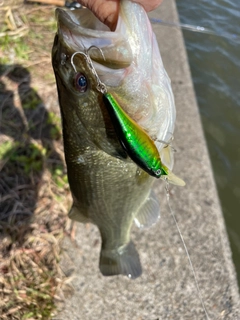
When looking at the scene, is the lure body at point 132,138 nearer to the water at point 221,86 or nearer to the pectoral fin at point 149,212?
the pectoral fin at point 149,212

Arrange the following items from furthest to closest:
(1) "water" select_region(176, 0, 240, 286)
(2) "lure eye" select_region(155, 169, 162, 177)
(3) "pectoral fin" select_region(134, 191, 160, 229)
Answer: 1. (1) "water" select_region(176, 0, 240, 286)
2. (3) "pectoral fin" select_region(134, 191, 160, 229)
3. (2) "lure eye" select_region(155, 169, 162, 177)

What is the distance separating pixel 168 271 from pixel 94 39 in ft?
5.61

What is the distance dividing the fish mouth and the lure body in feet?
0.40

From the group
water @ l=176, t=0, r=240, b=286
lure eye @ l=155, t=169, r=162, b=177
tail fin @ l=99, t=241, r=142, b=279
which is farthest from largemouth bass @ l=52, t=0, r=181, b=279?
water @ l=176, t=0, r=240, b=286

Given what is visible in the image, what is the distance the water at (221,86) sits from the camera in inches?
146

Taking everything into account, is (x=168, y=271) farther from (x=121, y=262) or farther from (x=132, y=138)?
(x=132, y=138)

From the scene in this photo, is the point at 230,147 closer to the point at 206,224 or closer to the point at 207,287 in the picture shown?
the point at 206,224

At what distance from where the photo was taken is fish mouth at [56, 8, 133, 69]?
1166 millimetres

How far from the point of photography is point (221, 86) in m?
4.85

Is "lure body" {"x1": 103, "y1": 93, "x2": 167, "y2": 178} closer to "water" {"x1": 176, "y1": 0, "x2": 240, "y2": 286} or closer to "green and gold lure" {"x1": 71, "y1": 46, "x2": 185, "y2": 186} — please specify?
"green and gold lure" {"x1": 71, "y1": 46, "x2": 185, "y2": 186}

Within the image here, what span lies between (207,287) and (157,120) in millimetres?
1383

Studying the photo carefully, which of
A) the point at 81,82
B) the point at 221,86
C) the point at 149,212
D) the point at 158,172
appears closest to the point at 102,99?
the point at 81,82

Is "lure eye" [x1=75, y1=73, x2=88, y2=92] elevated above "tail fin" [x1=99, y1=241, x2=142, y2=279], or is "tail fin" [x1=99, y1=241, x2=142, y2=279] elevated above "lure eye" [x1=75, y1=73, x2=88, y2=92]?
"lure eye" [x1=75, y1=73, x2=88, y2=92]

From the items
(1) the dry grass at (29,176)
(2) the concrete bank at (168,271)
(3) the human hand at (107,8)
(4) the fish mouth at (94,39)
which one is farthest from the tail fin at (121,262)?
(3) the human hand at (107,8)
